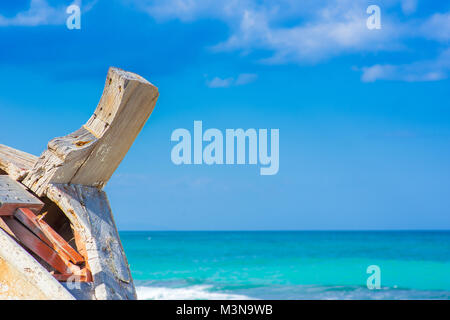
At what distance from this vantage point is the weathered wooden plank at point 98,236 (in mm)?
1989

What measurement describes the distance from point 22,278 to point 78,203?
489mm

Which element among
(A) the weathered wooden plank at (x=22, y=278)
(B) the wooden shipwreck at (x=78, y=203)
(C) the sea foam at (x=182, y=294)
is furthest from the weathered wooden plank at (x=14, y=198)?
(C) the sea foam at (x=182, y=294)

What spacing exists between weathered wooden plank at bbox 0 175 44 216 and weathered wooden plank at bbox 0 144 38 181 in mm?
51

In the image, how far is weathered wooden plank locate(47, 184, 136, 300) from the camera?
1.99 meters

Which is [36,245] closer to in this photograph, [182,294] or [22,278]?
[22,278]

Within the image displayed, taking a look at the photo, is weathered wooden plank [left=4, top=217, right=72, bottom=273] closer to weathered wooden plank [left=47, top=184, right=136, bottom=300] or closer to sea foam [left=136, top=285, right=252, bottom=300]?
weathered wooden plank [left=47, top=184, right=136, bottom=300]

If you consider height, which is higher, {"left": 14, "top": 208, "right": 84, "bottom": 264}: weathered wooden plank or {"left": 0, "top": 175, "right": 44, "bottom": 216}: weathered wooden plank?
{"left": 0, "top": 175, "right": 44, "bottom": 216}: weathered wooden plank

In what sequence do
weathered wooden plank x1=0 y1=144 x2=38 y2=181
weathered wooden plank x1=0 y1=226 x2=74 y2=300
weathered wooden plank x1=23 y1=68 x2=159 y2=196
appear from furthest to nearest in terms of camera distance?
1. weathered wooden plank x1=0 y1=144 x2=38 y2=181
2. weathered wooden plank x1=23 y1=68 x2=159 y2=196
3. weathered wooden plank x1=0 y1=226 x2=74 y2=300

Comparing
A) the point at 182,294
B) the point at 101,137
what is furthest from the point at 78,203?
the point at 182,294

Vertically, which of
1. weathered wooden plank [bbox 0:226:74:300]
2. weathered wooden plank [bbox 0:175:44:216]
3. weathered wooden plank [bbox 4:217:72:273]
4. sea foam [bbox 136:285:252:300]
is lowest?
sea foam [bbox 136:285:252:300]

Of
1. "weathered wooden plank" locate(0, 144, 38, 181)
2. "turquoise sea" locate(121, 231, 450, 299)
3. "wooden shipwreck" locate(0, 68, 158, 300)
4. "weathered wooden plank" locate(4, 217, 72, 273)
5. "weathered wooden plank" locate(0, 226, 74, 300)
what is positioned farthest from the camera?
"turquoise sea" locate(121, 231, 450, 299)

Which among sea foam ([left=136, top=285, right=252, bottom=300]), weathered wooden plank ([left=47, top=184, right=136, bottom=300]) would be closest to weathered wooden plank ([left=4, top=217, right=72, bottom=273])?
weathered wooden plank ([left=47, top=184, right=136, bottom=300])

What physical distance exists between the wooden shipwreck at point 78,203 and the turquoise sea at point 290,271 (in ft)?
54.9
